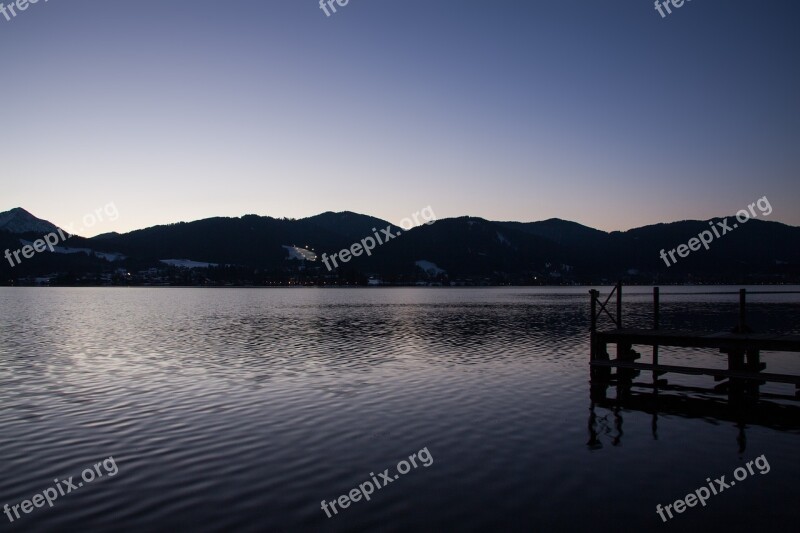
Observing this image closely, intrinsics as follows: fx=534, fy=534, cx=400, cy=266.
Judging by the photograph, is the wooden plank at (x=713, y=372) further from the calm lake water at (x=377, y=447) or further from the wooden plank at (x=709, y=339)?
the calm lake water at (x=377, y=447)

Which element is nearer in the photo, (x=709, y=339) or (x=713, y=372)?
(x=713, y=372)

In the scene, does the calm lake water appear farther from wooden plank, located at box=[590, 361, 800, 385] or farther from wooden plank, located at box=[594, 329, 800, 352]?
wooden plank, located at box=[594, 329, 800, 352]

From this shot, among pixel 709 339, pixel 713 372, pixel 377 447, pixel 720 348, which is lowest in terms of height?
pixel 377 447

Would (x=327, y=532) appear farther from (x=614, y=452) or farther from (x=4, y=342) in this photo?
(x=4, y=342)

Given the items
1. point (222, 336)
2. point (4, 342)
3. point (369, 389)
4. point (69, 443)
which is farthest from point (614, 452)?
point (4, 342)

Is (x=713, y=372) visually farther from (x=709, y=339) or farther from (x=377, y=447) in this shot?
(x=377, y=447)

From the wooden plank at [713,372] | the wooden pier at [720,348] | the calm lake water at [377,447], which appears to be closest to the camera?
the calm lake water at [377,447]

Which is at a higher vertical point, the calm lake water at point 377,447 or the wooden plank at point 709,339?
the wooden plank at point 709,339

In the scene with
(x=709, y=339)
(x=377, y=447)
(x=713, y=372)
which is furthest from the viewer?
(x=709, y=339)

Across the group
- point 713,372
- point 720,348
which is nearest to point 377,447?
point 713,372

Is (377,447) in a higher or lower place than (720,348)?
lower

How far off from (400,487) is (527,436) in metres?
6.13

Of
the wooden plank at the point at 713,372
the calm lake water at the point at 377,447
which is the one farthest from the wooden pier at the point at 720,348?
the calm lake water at the point at 377,447

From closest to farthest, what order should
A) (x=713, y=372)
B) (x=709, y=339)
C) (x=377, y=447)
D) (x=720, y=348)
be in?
(x=377, y=447), (x=713, y=372), (x=709, y=339), (x=720, y=348)
